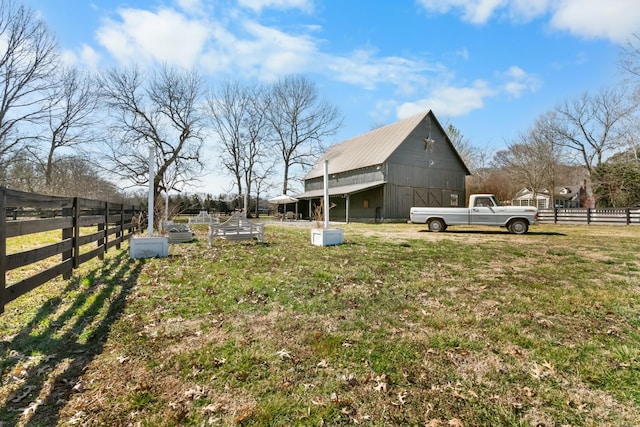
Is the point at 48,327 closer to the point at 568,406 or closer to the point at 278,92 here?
the point at 568,406

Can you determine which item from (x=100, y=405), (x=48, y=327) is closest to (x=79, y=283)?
(x=48, y=327)

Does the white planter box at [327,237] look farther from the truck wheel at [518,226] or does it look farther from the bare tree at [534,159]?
the bare tree at [534,159]

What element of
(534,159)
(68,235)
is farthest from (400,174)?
(68,235)

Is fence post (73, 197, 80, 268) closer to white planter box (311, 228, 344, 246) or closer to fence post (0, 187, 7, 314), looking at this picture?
fence post (0, 187, 7, 314)

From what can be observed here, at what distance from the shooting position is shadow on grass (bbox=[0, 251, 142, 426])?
2.17 metres

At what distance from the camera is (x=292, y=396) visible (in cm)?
227

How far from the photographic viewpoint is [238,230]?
33.9 ft

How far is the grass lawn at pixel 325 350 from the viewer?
83.8 inches

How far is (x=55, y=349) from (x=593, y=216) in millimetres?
27047

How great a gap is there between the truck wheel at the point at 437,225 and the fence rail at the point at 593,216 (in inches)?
469

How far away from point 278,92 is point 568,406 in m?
38.4

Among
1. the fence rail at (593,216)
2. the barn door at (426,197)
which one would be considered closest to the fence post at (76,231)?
the barn door at (426,197)

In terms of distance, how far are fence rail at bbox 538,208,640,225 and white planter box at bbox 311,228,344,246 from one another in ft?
63.7

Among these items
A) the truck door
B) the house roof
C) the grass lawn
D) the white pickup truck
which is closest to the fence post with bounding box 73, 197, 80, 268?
the grass lawn
